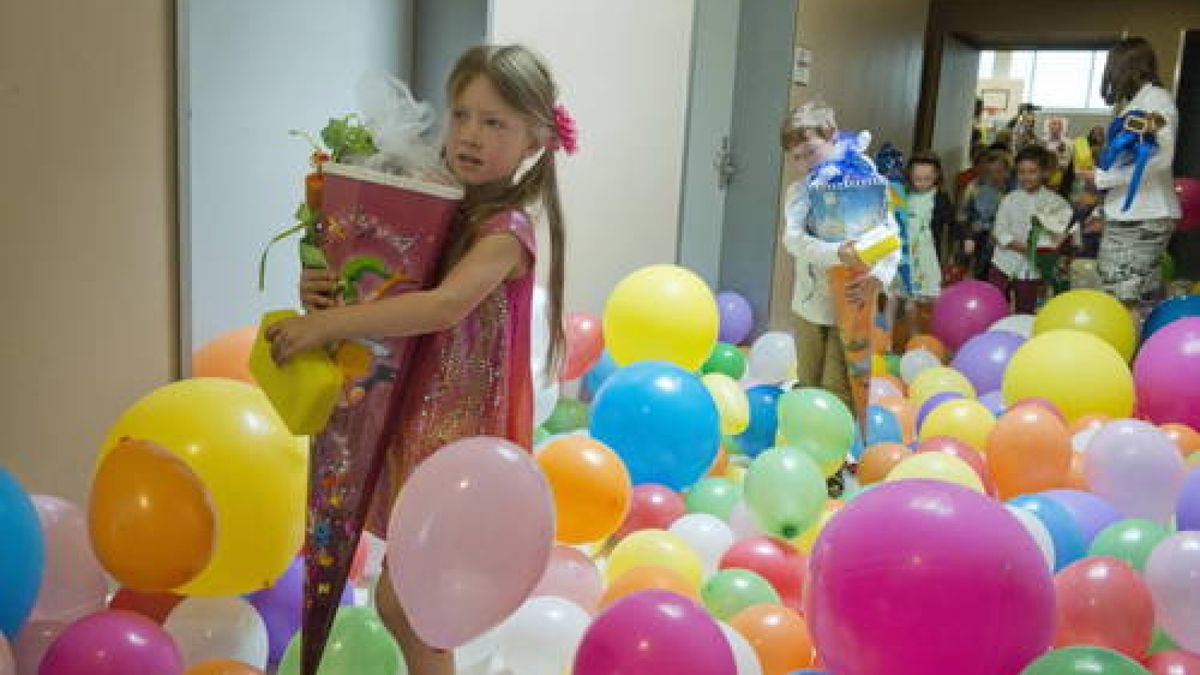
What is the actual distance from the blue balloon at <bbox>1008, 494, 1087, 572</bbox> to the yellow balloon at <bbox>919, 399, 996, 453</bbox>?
0.78 metres

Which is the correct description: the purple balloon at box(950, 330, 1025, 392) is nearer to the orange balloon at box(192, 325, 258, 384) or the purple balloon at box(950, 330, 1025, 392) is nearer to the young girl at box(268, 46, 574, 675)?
the orange balloon at box(192, 325, 258, 384)

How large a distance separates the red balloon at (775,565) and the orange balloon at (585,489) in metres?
0.30

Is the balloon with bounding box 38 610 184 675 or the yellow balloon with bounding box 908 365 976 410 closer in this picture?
the balloon with bounding box 38 610 184 675

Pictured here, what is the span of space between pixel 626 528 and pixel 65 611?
4.48ft

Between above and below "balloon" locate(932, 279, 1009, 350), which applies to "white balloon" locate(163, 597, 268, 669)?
below

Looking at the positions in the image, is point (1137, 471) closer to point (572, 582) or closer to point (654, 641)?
point (572, 582)

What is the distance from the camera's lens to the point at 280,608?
7.05 feet

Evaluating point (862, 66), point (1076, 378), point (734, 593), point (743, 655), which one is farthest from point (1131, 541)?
point (862, 66)

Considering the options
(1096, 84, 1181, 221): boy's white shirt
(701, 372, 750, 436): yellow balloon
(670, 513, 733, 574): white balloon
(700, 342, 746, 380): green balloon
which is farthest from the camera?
(1096, 84, 1181, 221): boy's white shirt

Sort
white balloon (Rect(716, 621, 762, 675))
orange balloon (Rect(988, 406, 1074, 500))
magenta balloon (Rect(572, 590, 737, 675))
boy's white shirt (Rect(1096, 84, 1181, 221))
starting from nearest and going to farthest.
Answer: magenta balloon (Rect(572, 590, 737, 675)), white balloon (Rect(716, 621, 762, 675)), orange balloon (Rect(988, 406, 1074, 500)), boy's white shirt (Rect(1096, 84, 1181, 221))

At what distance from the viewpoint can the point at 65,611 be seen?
6.64 ft

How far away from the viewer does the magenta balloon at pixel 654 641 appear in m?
1.59

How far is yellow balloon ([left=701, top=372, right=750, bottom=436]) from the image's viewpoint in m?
3.59

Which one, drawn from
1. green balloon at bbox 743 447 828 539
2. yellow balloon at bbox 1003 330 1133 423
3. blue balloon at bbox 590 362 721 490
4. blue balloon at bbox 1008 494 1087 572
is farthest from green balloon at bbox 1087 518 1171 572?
yellow balloon at bbox 1003 330 1133 423
